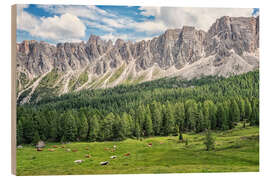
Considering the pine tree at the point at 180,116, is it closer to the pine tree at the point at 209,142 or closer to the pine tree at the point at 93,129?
the pine tree at the point at 209,142

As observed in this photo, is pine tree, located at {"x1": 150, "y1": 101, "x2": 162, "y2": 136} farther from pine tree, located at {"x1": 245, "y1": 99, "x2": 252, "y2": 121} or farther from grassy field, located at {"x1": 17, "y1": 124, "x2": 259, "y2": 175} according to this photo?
pine tree, located at {"x1": 245, "y1": 99, "x2": 252, "y2": 121}

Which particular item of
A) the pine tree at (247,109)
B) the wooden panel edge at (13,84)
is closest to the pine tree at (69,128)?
the wooden panel edge at (13,84)

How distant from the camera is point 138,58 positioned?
63.8 feet

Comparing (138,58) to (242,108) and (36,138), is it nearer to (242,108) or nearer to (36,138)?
(242,108)

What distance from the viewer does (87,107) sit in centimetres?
1758

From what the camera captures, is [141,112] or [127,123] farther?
[141,112]

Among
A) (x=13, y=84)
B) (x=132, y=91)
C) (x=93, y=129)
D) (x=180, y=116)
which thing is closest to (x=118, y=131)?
(x=93, y=129)

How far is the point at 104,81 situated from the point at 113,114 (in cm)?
349

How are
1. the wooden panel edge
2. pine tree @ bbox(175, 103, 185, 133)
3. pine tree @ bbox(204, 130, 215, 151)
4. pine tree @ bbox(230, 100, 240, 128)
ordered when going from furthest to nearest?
pine tree @ bbox(230, 100, 240, 128) → pine tree @ bbox(175, 103, 185, 133) → pine tree @ bbox(204, 130, 215, 151) → the wooden panel edge

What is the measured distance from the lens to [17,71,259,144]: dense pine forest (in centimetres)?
1630

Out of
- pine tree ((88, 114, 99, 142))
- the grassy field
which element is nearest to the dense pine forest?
pine tree ((88, 114, 99, 142))

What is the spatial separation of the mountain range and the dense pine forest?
3.37 ft

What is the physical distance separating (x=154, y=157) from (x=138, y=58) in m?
8.19
